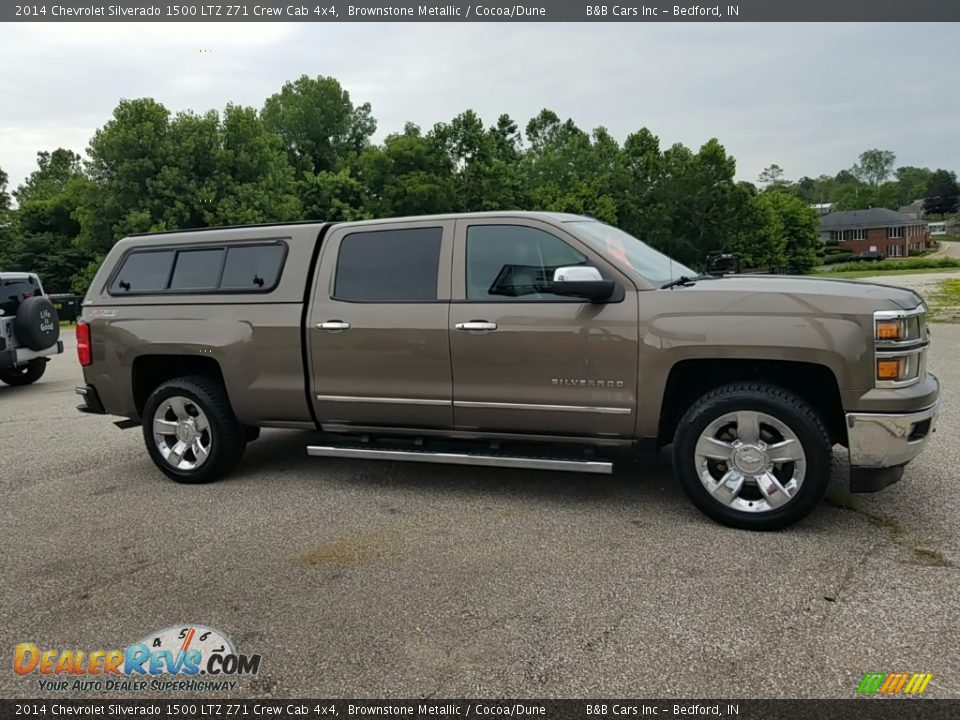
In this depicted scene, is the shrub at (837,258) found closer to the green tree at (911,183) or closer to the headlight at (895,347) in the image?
the green tree at (911,183)

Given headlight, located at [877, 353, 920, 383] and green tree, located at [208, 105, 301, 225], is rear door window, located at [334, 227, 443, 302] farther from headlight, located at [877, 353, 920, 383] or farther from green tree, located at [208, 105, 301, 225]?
green tree, located at [208, 105, 301, 225]

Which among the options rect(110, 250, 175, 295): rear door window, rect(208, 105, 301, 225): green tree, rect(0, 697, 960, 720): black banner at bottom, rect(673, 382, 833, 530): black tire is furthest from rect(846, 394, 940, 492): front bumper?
rect(208, 105, 301, 225): green tree

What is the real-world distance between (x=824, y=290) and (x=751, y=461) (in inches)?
41.6

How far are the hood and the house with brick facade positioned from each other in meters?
105

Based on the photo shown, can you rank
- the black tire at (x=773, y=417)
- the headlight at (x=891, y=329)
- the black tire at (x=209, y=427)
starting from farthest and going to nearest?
the black tire at (x=209, y=427) → the black tire at (x=773, y=417) → the headlight at (x=891, y=329)

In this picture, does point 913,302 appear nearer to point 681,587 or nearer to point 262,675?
point 681,587

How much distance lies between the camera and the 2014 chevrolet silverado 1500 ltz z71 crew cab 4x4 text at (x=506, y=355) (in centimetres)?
408

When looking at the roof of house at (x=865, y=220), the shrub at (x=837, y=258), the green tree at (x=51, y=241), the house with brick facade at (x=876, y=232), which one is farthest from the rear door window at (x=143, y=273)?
the roof of house at (x=865, y=220)

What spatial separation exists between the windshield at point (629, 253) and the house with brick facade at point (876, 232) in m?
104

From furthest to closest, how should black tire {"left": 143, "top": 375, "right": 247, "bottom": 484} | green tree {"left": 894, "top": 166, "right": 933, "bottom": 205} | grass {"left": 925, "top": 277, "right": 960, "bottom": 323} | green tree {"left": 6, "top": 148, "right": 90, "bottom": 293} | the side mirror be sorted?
1. green tree {"left": 894, "top": 166, "right": 933, "bottom": 205}
2. green tree {"left": 6, "top": 148, "right": 90, "bottom": 293}
3. grass {"left": 925, "top": 277, "right": 960, "bottom": 323}
4. black tire {"left": 143, "top": 375, "right": 247, "bottom": 484}
5. the side mirror

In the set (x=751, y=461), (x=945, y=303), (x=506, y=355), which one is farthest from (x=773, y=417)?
(x=945, y=303)

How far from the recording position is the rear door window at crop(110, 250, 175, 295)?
5.76m

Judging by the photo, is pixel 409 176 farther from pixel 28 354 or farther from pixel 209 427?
pixel 209 427

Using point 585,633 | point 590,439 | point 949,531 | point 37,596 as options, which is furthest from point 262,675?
point 949,531
